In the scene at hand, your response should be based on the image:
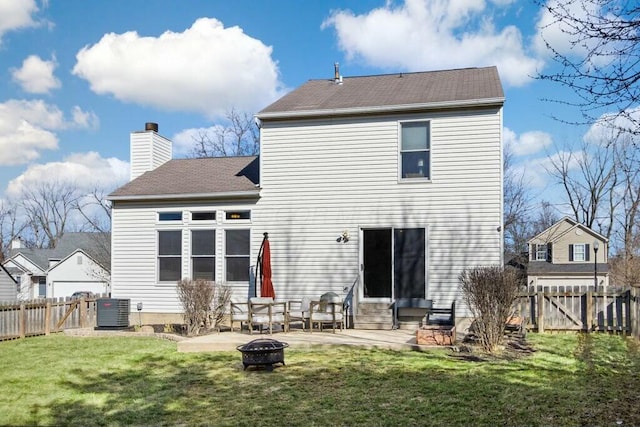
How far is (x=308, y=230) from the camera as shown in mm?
14273

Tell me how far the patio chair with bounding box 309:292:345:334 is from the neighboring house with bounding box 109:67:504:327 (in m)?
0.70

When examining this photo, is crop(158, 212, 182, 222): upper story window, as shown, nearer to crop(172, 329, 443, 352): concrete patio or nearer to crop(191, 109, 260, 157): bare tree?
Answer: crop(172, 329, 443, 352): concrete patio

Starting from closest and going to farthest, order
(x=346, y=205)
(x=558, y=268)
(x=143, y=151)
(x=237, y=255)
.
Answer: (x=346, y=205), (x=237, y=255), (x=143, y=151), (x=558, y=268)

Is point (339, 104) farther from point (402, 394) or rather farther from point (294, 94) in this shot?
point (402, 394)

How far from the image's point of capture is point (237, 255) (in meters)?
14.9

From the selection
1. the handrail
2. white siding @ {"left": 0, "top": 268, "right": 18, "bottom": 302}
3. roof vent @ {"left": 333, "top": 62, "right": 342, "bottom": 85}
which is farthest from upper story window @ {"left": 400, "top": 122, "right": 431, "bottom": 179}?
white siding @ {"left": 0, "top": 268, "right": 18, "bottom": 302}

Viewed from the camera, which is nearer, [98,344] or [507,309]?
[507,309]

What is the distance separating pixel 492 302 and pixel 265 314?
4.88 m

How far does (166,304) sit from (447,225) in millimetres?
7396

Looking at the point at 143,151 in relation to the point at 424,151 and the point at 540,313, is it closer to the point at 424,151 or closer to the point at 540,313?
the point at 424,151

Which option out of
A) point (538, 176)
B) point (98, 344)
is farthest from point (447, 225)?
point (538, 176)

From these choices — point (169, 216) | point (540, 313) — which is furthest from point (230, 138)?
point (540, 313)

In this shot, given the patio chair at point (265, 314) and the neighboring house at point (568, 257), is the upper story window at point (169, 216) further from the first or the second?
the neighboring house at point (568, 257)

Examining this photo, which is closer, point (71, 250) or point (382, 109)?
point (382, 109)
